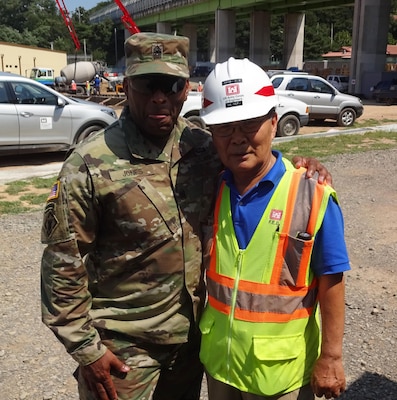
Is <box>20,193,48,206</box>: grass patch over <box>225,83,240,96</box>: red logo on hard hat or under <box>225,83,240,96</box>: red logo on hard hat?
under

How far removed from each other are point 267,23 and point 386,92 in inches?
975

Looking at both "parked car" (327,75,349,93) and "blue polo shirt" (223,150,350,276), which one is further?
"parked car" (327,75,349,93)

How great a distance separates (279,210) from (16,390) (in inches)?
Result: 92.5

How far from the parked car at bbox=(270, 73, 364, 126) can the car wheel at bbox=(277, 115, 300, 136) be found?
2021mm

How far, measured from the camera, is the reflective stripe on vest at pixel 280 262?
5.81 feet

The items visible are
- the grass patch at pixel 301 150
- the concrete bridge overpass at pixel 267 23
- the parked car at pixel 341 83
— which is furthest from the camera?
the parked car at pixel 341 83

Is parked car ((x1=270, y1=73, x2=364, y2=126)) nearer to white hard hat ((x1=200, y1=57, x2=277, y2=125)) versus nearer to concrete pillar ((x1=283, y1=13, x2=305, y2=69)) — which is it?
white hard hat ((x1=200, y1=57, x2=277, y2=125))

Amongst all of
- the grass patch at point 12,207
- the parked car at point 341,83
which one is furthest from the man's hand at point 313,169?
the parked car at point 341,83

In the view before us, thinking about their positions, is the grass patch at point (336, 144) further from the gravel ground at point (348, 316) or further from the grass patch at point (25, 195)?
the grass patch at point (25, 195)

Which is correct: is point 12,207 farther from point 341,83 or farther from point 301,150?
point 341,83

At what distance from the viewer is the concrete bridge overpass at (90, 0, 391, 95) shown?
107 ft

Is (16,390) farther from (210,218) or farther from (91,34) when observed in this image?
(91,34)

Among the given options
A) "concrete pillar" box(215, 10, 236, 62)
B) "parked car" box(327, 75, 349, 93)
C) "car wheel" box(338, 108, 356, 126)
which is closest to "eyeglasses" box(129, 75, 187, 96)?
"car wheel" box(338, 108, 356, 126)

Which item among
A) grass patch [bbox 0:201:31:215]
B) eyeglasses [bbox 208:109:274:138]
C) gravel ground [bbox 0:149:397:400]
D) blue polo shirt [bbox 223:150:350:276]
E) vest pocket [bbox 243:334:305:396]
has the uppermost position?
eyeglasses [bbox 208:109:274:138]
